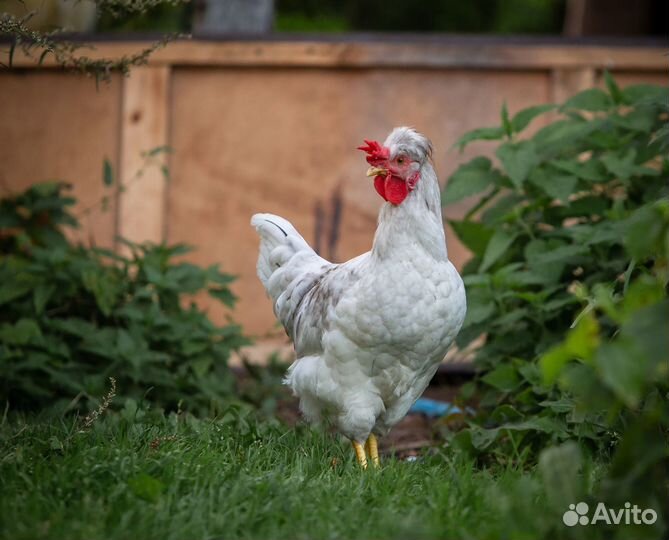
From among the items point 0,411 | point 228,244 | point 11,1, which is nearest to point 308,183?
point 228,244

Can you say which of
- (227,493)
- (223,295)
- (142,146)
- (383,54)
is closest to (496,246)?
(223,295)

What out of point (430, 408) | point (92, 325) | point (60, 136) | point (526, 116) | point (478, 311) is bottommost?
point (430, 408)

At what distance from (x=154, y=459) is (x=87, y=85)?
4430 millimetres

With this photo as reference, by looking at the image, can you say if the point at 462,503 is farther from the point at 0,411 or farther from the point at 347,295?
the point at 0,411

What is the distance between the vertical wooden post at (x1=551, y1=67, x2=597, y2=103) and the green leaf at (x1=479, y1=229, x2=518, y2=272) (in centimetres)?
202

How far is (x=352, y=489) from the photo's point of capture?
3340mm

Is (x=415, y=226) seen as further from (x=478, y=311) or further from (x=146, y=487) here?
(x=146, y=487)

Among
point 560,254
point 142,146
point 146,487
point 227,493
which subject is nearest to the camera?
point 146,487

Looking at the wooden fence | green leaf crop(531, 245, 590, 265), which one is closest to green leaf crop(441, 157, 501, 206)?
green leaf crop(531, 245, 590, 265)

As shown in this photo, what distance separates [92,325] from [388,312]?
2.33 metres

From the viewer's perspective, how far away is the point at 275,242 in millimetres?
4715

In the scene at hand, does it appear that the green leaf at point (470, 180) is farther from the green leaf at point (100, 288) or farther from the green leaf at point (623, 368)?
the green leaf at point (623, 368)

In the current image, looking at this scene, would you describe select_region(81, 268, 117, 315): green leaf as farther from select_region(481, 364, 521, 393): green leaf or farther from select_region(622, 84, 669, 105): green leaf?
select_region(622, 84, 669, 105): green leaf

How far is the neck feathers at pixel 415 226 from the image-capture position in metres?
3.90
